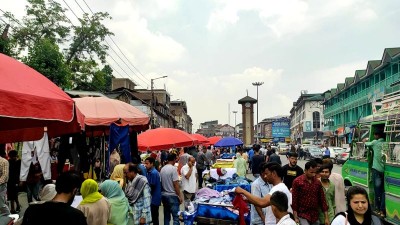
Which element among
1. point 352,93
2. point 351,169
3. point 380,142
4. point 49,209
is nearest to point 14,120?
point 49,209

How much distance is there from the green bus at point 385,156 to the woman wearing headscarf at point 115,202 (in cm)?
553

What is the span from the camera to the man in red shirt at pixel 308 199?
6.38m

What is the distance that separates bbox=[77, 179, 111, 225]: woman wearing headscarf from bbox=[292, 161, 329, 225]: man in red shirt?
3.06 metres

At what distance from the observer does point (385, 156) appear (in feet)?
29.6

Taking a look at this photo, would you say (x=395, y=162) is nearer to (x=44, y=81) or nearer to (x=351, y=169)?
(x=351, y=169)

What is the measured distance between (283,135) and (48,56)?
6730 cm

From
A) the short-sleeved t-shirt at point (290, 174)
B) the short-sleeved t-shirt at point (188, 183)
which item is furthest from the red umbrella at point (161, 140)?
the short-sleeved t-shirt at point (290, 174)

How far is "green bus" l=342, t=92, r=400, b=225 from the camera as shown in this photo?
8352mm

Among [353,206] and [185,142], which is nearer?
[353,206]

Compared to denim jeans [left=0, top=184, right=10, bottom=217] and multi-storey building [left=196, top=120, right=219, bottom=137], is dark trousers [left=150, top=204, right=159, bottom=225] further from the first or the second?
multi-storey building [left=196, top=120, right=219, bottom=137]

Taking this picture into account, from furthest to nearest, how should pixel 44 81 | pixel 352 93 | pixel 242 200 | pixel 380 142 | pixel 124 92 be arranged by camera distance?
pixel 352 93 → pixel 124 92 → pixel 380 142 → pixel 242 200 → pixel 44 81

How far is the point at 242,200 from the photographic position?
6.91 meters

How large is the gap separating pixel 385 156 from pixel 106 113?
635 cm

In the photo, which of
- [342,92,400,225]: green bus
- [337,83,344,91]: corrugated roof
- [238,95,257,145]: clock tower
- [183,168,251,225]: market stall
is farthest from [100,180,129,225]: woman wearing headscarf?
[337,83,344,91]: corrugated roof
